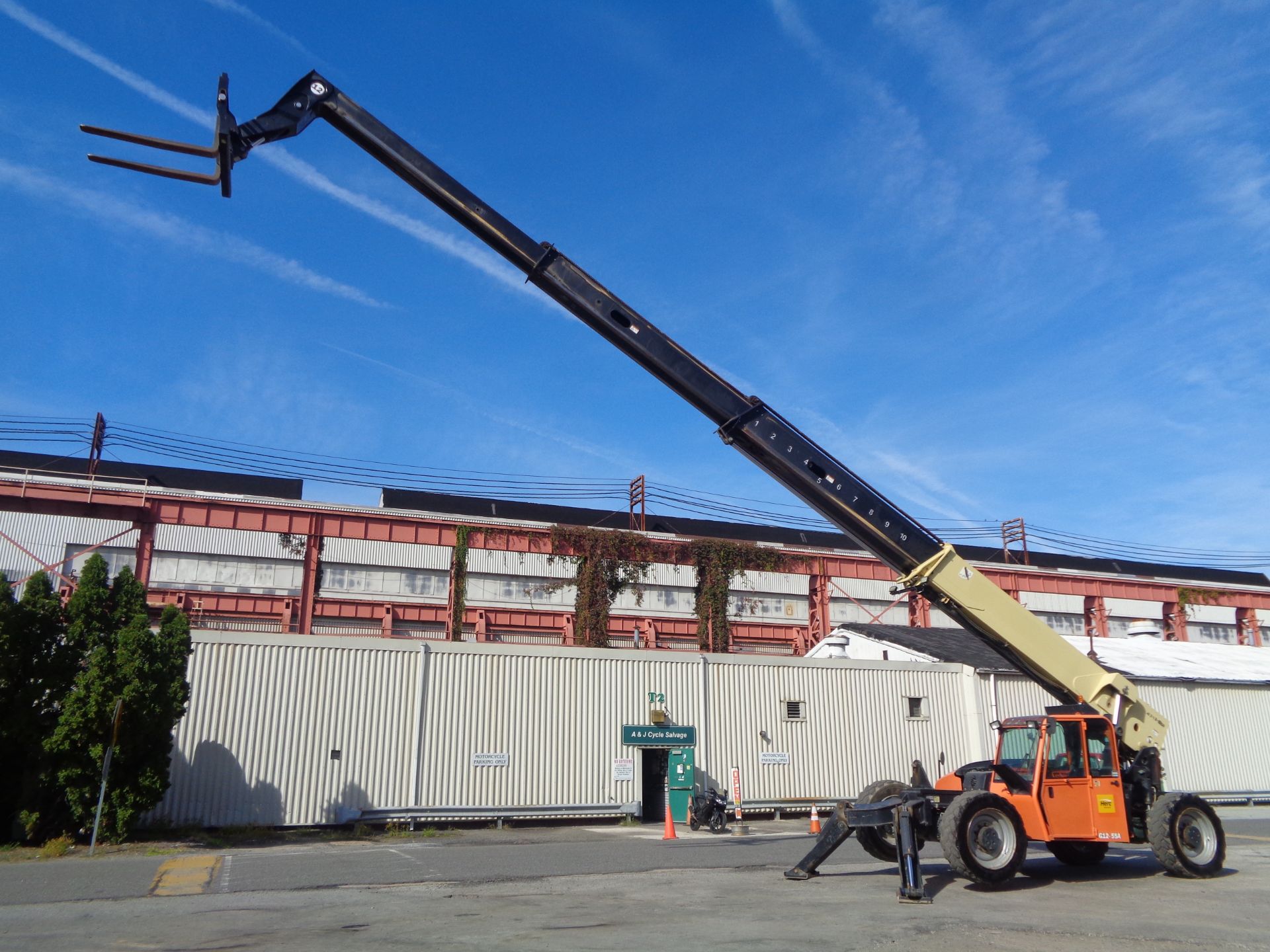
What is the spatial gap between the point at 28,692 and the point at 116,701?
161cm

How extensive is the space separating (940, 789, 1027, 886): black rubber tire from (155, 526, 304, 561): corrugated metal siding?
36843 mm

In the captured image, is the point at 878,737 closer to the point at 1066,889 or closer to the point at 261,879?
the point at 1066,889

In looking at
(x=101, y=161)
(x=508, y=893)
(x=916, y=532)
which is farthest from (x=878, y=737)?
(x=101, y=161)

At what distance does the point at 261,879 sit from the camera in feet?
41.2

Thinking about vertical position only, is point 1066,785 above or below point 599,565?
below

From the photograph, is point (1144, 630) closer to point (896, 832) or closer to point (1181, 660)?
point (1181, 660)

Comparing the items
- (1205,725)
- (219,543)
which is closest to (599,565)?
(219,543)

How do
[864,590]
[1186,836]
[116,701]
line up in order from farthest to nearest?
[864,590] < [116,701] < [1186,836]

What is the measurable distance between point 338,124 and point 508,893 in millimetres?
10114

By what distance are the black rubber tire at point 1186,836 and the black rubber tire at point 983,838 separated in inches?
84.7

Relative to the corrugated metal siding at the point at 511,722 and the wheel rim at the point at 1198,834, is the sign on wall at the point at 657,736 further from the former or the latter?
the wheel rim at the point at 1198,834

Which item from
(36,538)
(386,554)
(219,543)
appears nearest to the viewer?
(36,538)

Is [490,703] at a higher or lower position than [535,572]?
lower

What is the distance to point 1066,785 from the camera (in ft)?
41.2
